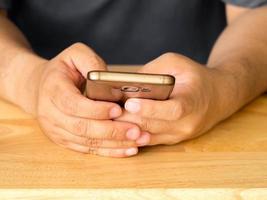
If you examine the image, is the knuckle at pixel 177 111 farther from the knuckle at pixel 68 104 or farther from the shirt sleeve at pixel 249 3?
the shirt sleeve at pixel 249 3

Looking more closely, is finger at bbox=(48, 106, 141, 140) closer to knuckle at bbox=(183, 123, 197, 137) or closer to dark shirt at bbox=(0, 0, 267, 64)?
knuckle at bbox=(183, 123, 197, 137)

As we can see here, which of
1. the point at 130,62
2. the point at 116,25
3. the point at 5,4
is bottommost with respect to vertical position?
the point at 130,62

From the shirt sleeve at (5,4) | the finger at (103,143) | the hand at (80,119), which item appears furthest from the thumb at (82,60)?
the shirt sleeve at (5,4)

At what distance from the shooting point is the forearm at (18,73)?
2.40 ft

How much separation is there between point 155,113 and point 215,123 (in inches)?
5.7

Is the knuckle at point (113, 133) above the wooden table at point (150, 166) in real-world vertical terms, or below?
above

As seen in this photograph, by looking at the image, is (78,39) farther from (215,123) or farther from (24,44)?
(215,123)

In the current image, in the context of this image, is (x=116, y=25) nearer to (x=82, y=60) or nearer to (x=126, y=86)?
(x=82, y=60)

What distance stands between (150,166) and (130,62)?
63 centimetres

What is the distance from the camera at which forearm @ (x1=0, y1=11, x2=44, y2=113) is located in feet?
2.40

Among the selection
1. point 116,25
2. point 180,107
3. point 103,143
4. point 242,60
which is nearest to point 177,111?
point 180,107

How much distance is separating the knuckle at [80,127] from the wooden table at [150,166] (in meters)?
0.03

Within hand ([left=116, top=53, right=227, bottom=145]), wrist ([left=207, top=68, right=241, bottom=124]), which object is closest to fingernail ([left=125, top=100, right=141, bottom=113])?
hand ([left=116, top=53, right=227, bottom=145])

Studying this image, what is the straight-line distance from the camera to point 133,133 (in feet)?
2.04
